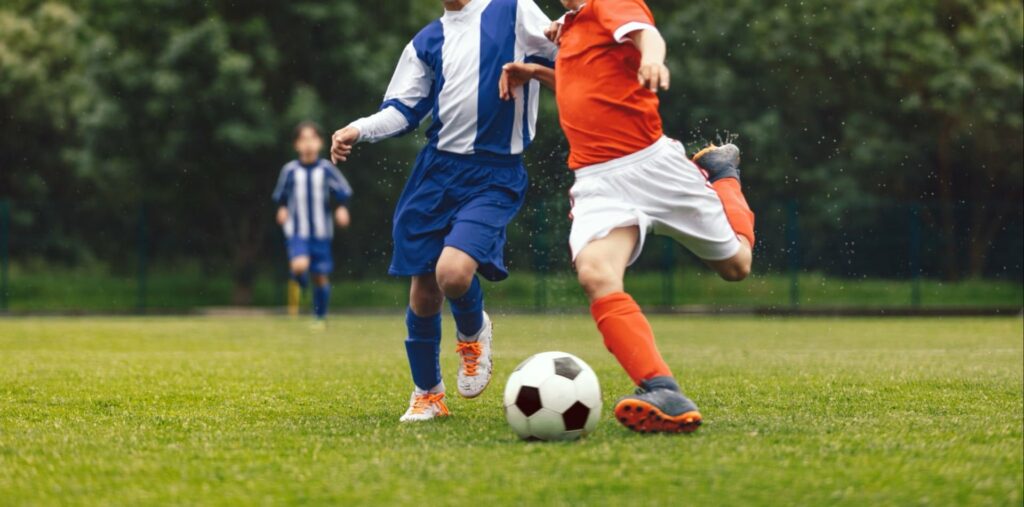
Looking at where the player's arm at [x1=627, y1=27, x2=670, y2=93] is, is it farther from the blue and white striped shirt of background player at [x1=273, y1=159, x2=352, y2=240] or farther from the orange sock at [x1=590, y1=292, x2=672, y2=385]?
the blue and white striped shirt of background player at [x1=273, y1=159, x2=352, y2=240]

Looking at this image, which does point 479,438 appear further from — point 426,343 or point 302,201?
point 302,201

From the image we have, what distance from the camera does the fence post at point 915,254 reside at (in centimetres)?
2172

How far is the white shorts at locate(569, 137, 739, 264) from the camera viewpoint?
16.1 ft

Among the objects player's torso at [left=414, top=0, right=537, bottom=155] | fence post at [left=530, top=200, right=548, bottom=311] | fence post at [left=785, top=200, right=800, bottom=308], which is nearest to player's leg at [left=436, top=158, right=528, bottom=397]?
player's torso at [left=414, top=0, right=537, bottom=155]

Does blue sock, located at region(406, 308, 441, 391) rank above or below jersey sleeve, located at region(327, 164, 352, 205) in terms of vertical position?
→ below

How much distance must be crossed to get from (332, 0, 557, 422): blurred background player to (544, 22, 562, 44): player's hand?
0.33 meters

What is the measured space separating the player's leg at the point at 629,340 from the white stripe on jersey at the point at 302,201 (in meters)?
10.7

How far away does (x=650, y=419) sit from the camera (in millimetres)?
4512

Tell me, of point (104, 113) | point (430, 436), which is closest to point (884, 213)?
point (104, 113)

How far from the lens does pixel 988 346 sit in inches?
448

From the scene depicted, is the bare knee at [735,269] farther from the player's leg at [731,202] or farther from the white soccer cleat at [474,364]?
the white soccer cleat at [474,364]

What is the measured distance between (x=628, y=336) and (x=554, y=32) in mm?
1424

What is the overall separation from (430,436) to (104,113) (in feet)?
62.8

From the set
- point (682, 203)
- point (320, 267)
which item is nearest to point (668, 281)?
point (320, 267)
